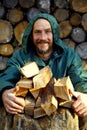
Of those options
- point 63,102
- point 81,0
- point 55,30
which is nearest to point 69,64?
point 55,30

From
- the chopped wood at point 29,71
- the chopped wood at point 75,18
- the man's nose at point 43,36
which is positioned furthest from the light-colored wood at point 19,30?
the chopped wood at point 29,71

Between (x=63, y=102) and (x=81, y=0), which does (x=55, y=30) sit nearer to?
(x=63, y=102)

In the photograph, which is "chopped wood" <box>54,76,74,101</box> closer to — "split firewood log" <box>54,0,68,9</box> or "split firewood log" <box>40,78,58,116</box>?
"split firewood log" <box>40,78,58,116</box>

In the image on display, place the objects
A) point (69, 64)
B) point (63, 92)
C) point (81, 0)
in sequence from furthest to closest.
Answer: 1. point (81, 0)
2. point (69, 64)
3. point (63, 92)

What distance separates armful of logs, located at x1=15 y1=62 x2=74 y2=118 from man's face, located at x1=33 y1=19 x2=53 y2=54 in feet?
1.73

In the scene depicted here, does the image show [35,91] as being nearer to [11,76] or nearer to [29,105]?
[29,105]

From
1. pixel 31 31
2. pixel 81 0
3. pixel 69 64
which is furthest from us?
pixel 81 0

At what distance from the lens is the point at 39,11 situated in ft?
15.6

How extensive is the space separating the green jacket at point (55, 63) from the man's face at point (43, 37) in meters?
0.05

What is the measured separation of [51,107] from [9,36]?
2.32 meters

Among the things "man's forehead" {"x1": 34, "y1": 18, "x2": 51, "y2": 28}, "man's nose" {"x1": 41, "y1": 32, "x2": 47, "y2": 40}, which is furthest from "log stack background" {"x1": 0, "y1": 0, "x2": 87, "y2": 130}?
Answer: "man's nose" {"x1": 41, "y1": 32, "x2": 47, "y2": 40}

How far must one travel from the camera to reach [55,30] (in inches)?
133

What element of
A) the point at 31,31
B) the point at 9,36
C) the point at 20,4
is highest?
the point at 31,31

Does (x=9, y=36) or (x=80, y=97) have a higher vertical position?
(x=80, y=97)
